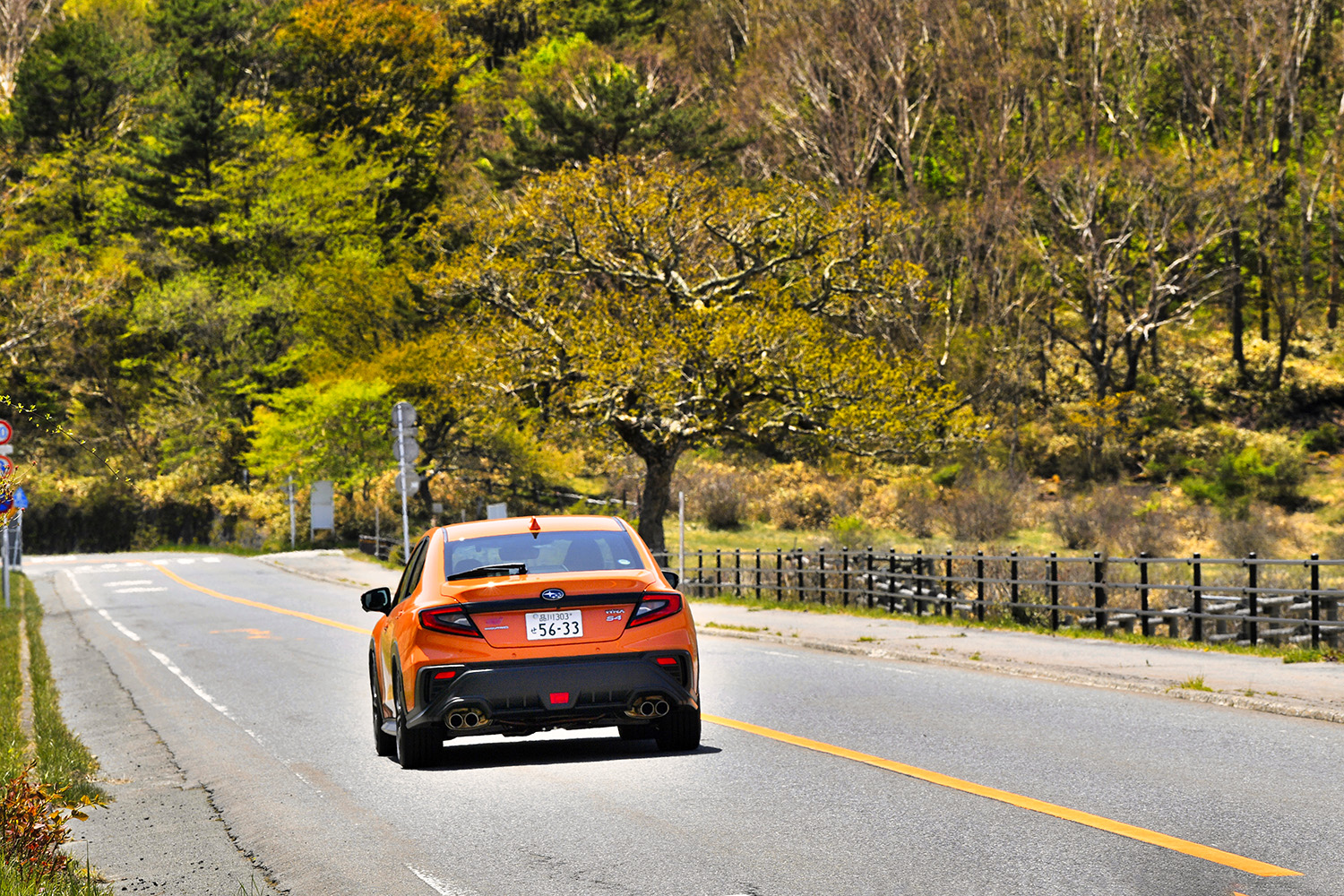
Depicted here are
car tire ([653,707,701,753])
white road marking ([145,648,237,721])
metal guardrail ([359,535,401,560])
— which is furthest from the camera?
metal guardrail ([359,535,401,560])

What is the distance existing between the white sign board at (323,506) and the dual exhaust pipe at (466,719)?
51.0 m

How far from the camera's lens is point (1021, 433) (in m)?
53.1

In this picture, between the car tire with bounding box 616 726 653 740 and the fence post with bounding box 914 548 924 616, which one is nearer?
the car tire with bounding box 616 726 653 740

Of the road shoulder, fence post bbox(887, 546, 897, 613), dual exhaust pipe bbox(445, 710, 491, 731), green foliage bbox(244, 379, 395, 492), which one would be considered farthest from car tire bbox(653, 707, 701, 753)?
green foliage bbox(244, 379, 395, 492)

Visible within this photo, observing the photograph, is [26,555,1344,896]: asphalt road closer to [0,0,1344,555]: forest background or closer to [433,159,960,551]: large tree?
[433,159,960,551]: large tree

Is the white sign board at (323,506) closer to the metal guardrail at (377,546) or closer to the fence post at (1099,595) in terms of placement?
the metal guardrail at (377,546)

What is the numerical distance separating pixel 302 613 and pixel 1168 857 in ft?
79.9

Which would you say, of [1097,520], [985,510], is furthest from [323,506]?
[1097,520]

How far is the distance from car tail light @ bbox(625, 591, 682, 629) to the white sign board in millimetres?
51023

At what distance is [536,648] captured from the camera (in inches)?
365

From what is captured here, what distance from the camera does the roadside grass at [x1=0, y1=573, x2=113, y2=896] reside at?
23.4 ft

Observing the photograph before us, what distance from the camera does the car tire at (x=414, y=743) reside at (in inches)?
381

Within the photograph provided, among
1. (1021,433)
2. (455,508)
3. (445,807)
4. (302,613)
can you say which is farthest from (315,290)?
(445,807)

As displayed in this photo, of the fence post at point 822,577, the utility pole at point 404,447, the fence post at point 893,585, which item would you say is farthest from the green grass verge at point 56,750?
the utility pole at point 404,447
